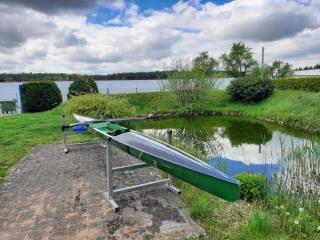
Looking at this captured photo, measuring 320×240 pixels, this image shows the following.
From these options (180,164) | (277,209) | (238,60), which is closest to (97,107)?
(180,164)

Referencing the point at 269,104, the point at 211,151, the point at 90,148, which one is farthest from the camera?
the point at 269,104

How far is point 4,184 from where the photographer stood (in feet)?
14.3

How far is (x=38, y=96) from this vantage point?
14336mm

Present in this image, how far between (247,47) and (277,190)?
26.0m

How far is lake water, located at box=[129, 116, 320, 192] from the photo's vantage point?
4.74 metres

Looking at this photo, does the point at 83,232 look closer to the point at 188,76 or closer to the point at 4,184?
the point at 4,184

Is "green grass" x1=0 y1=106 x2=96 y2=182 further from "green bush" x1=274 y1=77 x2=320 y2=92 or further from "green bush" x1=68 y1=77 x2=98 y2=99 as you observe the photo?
"green bush" x1=274 y1=77 x2=320 y2=92

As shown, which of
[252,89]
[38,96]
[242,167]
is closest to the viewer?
[242,167]

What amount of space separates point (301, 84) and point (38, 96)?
1648cm

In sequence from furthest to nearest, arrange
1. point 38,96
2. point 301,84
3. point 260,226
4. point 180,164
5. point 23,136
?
point 301,84, point 38,96, point 23,136, point 260,226, point 180,164

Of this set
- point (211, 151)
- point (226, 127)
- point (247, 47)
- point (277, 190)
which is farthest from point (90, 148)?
point (247, 47)

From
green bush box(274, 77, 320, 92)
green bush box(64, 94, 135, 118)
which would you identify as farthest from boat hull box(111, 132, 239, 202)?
green bush box(274, 77, 320, 92)

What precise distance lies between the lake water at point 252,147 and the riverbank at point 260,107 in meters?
0.90

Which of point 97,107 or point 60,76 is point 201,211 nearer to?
point 97,107
